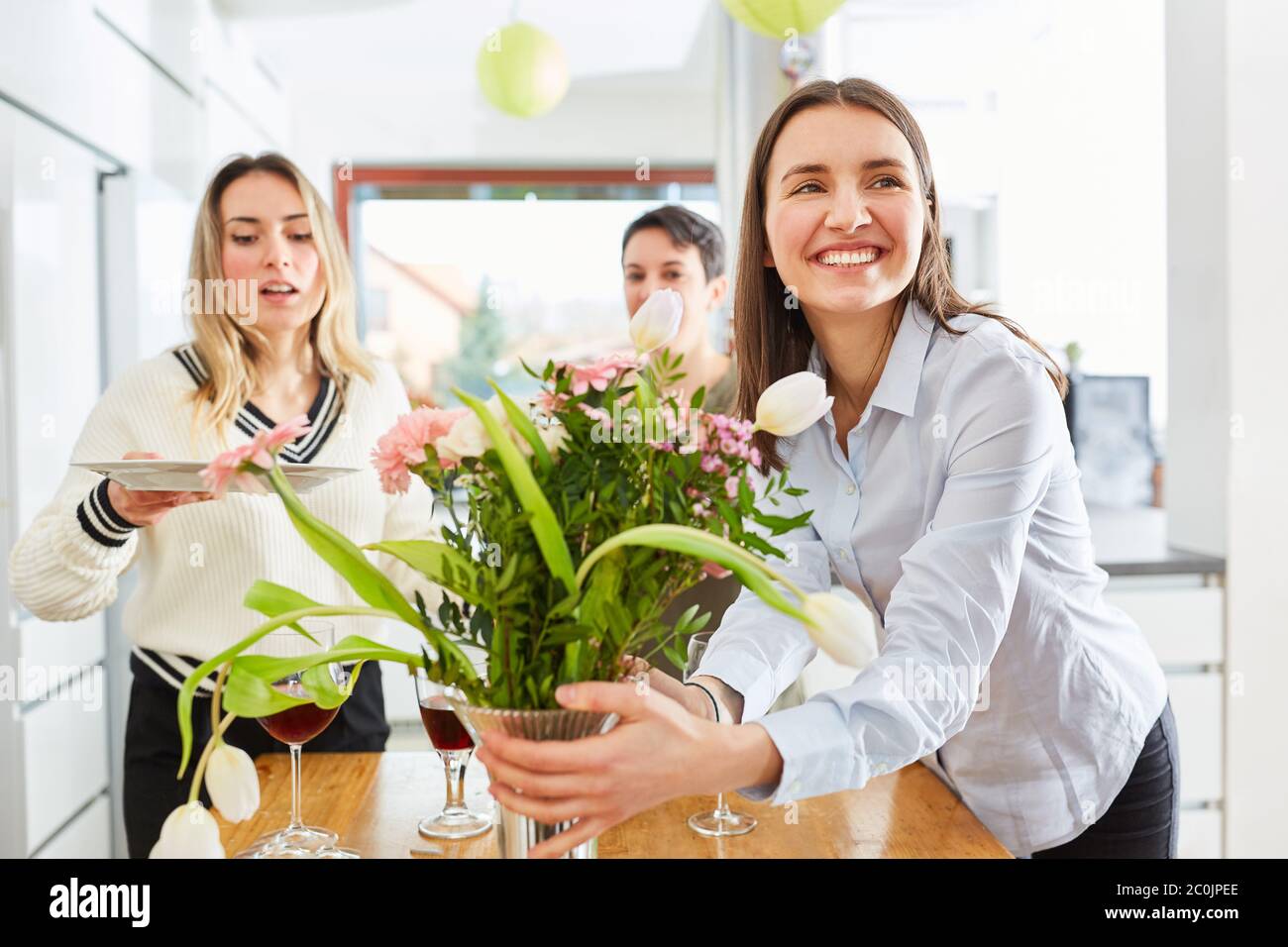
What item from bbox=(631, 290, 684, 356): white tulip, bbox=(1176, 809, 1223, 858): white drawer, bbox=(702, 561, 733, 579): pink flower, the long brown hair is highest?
the long brown hair

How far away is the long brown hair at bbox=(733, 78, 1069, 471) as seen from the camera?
1.14 metres

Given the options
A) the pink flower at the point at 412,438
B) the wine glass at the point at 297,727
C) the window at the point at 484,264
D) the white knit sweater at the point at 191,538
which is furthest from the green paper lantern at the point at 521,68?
the pink flower at the point at 412,438

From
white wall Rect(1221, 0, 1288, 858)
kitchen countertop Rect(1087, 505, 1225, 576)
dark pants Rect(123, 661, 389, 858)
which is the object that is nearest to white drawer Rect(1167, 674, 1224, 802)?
white wall Rect(1221, 0, 1288, 858)

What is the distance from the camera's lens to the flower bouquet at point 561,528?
0.68 meters

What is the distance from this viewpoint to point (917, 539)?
1.14 metres

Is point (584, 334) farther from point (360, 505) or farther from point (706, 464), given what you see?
point (706, 464)

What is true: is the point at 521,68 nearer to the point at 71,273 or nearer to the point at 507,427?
the point at 71,273

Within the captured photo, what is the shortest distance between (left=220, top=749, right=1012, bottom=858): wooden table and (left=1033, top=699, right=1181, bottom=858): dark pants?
0.68 feet

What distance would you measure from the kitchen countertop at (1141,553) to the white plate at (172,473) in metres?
1.76

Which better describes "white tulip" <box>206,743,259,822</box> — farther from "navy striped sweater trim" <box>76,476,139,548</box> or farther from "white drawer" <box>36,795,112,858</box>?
"white drawer" <box>36,795,112,858</box>

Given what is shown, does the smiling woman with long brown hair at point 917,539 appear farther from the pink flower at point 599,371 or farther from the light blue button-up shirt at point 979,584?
the pink flower at point 599,371

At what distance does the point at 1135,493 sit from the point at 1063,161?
1.72 meters

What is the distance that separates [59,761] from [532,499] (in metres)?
2.36

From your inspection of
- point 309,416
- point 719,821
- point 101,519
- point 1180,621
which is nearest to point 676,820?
point 719,821
